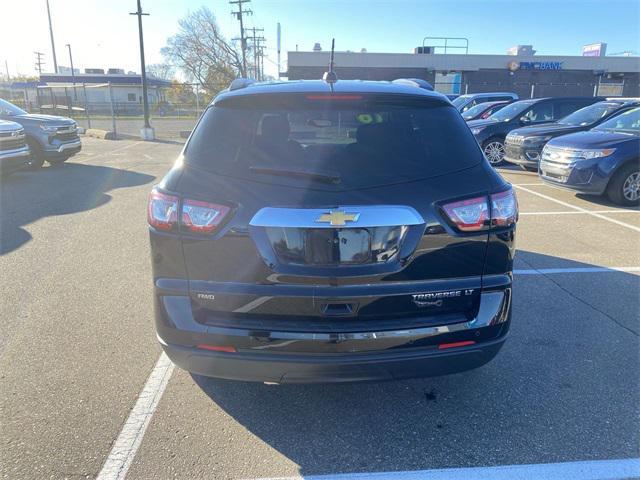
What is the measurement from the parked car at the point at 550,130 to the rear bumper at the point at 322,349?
30.0ft

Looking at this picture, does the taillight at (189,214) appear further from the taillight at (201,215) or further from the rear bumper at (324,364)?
the rear bumper at (324,364)

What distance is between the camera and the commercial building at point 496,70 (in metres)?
34.7

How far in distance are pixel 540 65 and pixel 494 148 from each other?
2982 cm

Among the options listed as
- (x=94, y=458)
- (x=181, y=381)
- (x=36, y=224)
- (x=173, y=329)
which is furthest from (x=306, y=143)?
(x=36, y=224)

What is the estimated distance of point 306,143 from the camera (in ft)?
9.50

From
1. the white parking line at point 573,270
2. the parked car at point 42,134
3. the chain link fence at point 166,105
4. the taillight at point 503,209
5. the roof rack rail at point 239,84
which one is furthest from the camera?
the chain link fence at point 166,105

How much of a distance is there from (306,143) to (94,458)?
2.09 metres

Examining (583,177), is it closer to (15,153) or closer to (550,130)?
(550,130)

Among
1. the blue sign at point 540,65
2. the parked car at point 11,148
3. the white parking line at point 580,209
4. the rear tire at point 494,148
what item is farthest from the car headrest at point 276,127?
the blue sign at point 540,65

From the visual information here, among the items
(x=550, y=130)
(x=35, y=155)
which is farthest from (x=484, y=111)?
(x=35, y=155)

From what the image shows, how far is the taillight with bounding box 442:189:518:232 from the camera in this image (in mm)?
2273

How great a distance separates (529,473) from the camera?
7.57 ft

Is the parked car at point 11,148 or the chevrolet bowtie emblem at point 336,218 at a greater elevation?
the chevrolet bowtie emblem at point 336,218

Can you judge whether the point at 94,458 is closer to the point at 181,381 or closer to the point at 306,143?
the point at 181,381
